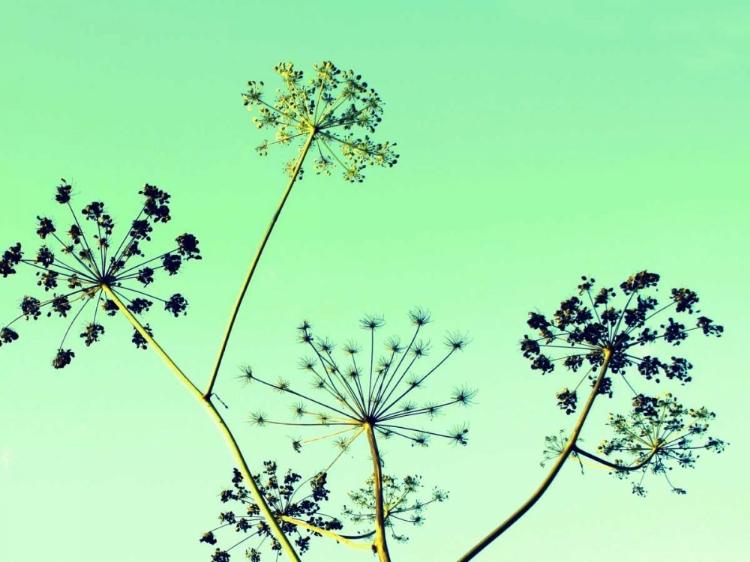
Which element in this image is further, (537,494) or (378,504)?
(378,504)

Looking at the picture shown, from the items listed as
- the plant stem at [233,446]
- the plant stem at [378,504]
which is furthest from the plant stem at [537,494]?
the plant stem at [233,446]

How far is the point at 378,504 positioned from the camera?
578 inches

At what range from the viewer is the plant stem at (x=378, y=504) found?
13.8 m

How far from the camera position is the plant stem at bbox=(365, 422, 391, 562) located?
45.4ft

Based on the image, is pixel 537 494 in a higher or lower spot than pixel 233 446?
lower

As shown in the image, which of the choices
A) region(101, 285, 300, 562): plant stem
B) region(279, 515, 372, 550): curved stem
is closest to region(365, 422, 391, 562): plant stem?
region(279, 515, 372, 550): curved stem

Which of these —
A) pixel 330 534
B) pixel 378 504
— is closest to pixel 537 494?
pixel 378 504

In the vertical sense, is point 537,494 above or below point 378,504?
below

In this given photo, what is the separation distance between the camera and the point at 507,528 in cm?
1261

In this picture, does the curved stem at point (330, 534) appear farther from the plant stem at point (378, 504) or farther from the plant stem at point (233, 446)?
the plant stem at point (233, 446)

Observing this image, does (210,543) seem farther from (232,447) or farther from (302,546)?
(232,447)

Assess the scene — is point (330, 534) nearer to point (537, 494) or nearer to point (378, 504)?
point (378, 504)

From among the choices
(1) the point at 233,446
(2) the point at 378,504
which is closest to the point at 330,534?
(2) the point at 378,504

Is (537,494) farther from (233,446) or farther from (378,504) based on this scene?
(233,446)
